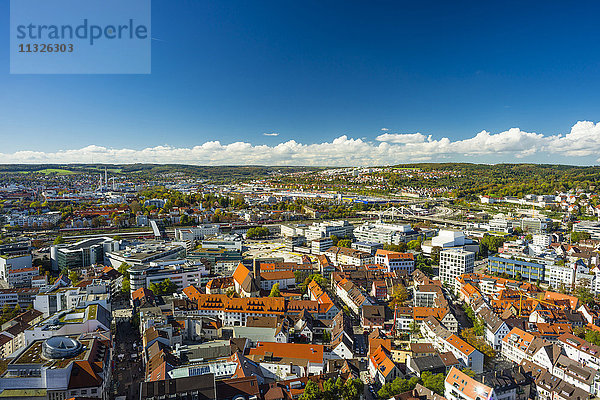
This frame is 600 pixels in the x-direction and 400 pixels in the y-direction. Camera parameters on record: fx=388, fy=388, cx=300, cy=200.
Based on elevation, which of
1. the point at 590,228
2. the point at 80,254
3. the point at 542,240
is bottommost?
the point at 80,254

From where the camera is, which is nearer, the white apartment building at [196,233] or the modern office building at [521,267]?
the modern office building at [521,267]

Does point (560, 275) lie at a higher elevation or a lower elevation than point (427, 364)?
higher

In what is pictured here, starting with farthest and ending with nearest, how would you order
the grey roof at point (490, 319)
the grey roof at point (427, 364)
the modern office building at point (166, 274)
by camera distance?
the modern office building at point (166, 274), the grey roof at point (490, 319), the grey roof at point (427, 364)

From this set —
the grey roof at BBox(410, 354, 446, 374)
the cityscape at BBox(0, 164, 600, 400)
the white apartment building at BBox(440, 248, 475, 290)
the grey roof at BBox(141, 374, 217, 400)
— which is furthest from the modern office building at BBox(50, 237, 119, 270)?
the grey roof at BBox(410, 354, 446, 374)

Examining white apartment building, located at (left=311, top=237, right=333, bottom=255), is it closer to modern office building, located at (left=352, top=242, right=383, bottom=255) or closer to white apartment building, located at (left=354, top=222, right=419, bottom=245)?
modern office building, located at (left=352, top=242, right=383, bottom=255)

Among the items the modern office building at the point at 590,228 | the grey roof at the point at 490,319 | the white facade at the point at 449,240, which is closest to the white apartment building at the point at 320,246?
the white facade at the point at 449,240

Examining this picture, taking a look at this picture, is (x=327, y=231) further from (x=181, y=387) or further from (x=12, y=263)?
(x=181, y=387)

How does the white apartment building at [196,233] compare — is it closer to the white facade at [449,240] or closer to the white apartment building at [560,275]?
the white facade at [449,240]

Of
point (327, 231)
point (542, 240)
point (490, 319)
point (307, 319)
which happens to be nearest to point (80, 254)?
point (307, 319)

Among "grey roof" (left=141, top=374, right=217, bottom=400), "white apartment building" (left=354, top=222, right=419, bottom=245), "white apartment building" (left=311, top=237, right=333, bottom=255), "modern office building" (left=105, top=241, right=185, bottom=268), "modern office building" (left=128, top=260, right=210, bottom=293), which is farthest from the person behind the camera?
"white apartment building" (left=354, top=222, right=419, bottom=245)
